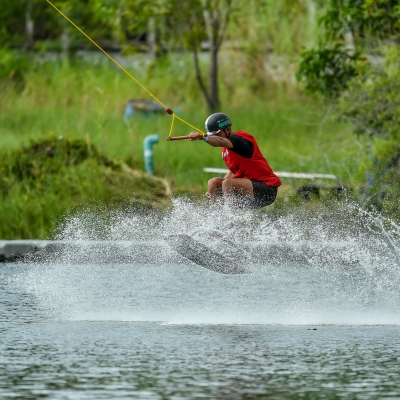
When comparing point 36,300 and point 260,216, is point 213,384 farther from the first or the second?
point 260,216

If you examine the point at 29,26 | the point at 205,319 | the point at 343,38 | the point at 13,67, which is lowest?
the point at 205,319

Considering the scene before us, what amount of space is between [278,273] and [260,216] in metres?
2.15

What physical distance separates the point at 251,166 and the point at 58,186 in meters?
5.03

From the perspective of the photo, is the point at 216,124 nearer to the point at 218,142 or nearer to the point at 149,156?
the point at 218,142

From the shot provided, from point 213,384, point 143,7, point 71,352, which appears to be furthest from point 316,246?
point 143,7

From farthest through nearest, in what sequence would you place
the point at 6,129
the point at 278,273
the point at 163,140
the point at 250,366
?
the point at 6,129
the point at 163,140
the point at 278,273
the point at 250,366

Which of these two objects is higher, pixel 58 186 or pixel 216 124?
pixel 216 124

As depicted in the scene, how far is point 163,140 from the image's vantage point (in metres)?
20.4

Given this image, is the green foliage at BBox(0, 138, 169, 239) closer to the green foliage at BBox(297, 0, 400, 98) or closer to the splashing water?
the splashing water

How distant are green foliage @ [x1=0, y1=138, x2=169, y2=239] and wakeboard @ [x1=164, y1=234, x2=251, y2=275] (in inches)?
144

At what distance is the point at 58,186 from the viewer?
51.5ft

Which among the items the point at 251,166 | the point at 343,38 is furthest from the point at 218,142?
the point at 343,38

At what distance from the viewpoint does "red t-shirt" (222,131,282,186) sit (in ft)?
36.6

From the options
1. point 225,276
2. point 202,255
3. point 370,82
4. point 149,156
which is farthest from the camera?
point 149,156
